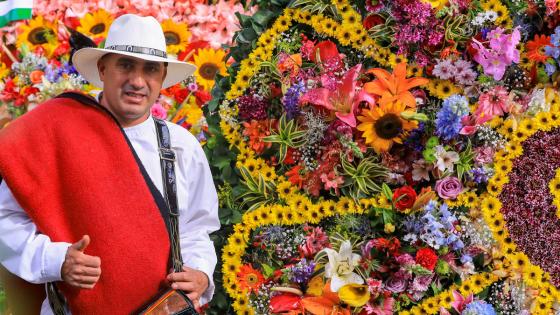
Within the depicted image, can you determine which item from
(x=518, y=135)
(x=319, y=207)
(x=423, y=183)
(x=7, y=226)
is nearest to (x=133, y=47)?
(x=7, y=226)

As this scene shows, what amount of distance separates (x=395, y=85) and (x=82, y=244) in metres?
1.46

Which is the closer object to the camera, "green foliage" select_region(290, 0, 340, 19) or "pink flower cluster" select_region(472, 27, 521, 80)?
"pink flower cluster" select_region(472, 27, 521, 80)

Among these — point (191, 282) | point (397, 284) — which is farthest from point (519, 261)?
point (191, 282)

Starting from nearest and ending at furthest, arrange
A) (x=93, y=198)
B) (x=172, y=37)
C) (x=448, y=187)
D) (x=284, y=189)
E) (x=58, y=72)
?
1. (x=93, y=198)
2. (x=448, y=187)
3. (x=284, y=189)
4. (x=58, y=72)
5. (x=172, y=37)

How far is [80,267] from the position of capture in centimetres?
254

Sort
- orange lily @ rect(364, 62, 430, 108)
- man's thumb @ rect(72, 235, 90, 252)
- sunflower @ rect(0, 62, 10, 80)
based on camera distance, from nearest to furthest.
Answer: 1. man's thumb @ rect(72, 235, 90, 252)
2. orange lily @ rect(364, 62, 430, 108)
3. sunflower @ rect(0, 62, 10, 80)

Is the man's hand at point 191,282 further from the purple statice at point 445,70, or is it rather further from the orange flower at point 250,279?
the purple statice at point 445,70

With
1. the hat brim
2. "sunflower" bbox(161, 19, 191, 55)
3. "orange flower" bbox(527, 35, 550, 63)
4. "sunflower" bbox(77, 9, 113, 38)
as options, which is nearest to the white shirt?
the hat brim

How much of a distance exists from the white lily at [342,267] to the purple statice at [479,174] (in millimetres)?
572

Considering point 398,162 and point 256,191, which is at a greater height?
point 398,162

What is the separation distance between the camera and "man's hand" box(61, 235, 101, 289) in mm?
2537

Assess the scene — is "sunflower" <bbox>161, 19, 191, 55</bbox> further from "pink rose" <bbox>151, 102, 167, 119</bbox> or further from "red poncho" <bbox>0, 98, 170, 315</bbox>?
"red poncho" <bbox>0, 98, 170, 315</bbox>

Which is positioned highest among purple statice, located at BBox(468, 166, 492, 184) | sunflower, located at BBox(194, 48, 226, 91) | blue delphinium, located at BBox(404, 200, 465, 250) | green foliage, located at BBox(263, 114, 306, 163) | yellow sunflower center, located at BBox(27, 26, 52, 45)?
yellow sunflower center, located at BBox(27, 26, 52, 45)

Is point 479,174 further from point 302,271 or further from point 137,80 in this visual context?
point 137,80
